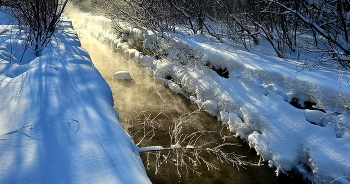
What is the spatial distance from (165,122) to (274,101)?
2.28m

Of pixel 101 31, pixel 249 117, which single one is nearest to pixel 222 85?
pixel 249 117

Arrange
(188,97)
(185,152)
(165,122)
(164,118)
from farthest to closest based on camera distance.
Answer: (188,97) → (164,118) → (165,122) → (185,152)

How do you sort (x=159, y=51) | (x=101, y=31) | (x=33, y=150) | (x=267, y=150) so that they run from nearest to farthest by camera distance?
(x=33, y=150) → (x=267, y=150) → (x=159, y=51) → (x=101, y=31)

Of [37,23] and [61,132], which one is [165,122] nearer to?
[61,132]

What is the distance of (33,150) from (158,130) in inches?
130

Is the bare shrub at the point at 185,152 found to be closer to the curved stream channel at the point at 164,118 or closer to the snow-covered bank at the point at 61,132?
the curved stream channel at the point at 164,118

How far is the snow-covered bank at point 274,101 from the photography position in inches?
182

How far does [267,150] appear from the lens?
516cm

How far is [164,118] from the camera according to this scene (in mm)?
6773

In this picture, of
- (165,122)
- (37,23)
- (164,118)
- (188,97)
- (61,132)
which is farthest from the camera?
(37,23)

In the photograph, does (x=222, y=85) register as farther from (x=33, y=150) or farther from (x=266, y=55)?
(x=33, y=150)

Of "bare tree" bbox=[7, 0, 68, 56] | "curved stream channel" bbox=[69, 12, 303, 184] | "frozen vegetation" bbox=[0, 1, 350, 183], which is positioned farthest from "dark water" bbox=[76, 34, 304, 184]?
"bare tree" bbox=[7, 0, 68, 56]

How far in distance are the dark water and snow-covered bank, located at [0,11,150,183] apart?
66cm

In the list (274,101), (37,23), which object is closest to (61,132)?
(274,101)
